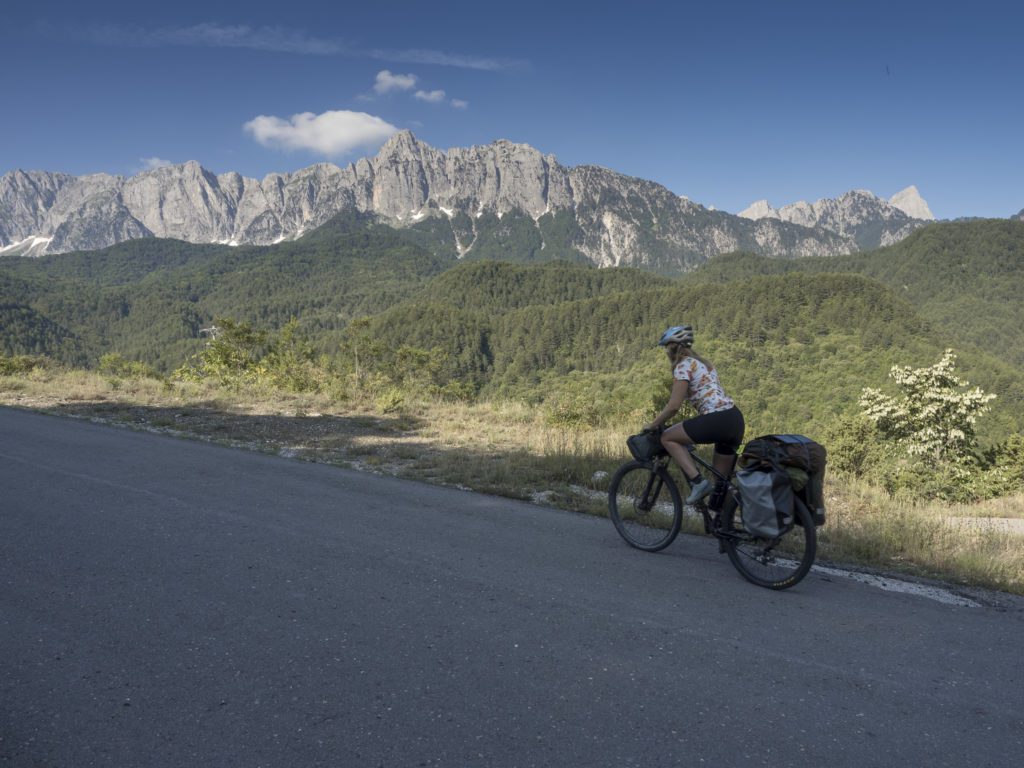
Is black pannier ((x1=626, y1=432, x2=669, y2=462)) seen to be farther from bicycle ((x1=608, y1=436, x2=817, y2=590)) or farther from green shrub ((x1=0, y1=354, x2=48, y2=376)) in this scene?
green shrub ((x1=0, y1=354, x2=48, y2=376))

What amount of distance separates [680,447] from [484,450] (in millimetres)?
5452

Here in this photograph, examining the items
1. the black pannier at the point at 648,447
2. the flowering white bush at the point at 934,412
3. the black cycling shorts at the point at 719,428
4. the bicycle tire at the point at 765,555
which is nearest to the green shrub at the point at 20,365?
the black pannier at the point at 648,447

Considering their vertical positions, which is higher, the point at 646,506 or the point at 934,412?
the point at 934,412

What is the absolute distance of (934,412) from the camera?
2670 cm

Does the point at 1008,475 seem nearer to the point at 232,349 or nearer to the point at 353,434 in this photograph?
the point at 353,434

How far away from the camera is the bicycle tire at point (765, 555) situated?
4.38m

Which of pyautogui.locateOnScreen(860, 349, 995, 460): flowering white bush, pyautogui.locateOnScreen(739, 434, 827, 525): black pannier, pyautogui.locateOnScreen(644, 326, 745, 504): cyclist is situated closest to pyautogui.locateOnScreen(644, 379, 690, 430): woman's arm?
pyautogui.locateOnScreen(644, 326, 745, 504): cyclist

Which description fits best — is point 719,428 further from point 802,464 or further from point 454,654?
point 454,654

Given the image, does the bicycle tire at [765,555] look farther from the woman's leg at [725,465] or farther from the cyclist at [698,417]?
the cyclist at [698,417]

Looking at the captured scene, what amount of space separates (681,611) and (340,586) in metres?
2.30

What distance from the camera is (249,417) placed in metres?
12.8

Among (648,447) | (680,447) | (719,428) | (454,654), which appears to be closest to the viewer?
(454,654)

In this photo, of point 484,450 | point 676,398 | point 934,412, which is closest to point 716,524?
point 676,398

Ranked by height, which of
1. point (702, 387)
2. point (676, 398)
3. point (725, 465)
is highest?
point (702, 387)
